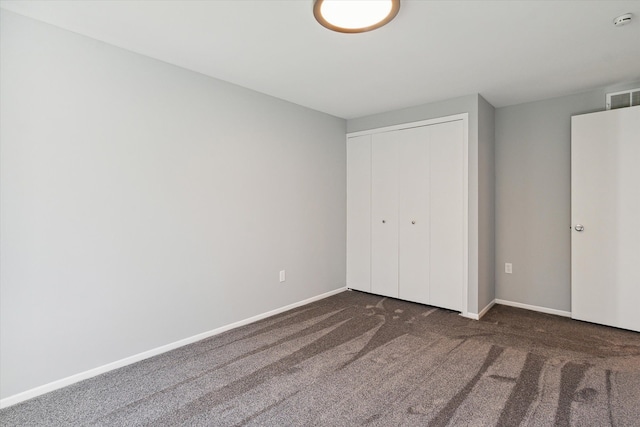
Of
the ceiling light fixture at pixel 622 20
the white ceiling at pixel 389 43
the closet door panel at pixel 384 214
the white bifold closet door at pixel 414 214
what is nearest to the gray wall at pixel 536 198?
the white ceiling at pixel 389 43

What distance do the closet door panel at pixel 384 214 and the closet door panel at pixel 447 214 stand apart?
460 mm

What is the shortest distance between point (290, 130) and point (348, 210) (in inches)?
53.1

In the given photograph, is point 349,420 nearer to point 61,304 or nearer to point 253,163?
point 61,304

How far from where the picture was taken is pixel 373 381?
2221 mm

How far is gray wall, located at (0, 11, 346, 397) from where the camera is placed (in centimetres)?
203

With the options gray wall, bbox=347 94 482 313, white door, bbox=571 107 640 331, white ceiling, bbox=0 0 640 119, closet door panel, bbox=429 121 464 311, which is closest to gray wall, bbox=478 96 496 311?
gray wall, bbox=347 94 482 313

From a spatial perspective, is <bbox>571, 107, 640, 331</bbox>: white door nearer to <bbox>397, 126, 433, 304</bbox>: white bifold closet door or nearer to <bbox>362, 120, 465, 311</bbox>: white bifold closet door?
<bbox>362, 120, 465, 311</bbox>: white bifold closet door

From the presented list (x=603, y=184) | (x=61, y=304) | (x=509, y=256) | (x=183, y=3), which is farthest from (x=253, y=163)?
(x=603, y=184)

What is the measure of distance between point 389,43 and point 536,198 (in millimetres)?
2502

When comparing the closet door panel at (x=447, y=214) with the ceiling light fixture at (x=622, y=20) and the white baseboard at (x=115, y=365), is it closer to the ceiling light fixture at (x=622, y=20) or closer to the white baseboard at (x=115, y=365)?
the ceiling light fixture at (x=622, y=20)

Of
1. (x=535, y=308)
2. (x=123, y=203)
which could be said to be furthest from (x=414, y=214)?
(x=123, y=203)

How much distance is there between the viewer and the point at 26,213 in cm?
204

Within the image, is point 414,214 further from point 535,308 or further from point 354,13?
point 354,13

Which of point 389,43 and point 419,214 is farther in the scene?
point 419,214
